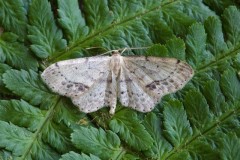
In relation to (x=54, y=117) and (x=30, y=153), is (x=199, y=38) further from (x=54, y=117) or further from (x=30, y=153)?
(x=30, y=153)

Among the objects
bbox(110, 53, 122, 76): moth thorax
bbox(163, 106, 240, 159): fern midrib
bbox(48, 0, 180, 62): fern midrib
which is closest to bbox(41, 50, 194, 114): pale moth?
bbox(110, 53, 122, 76): moth thorax

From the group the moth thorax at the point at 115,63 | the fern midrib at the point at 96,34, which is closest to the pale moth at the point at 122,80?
the moth thorax at the point at 115,63

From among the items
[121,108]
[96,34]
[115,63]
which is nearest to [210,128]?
[121,108]

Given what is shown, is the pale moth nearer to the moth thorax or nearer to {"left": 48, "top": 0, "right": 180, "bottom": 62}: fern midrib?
the moth thorax

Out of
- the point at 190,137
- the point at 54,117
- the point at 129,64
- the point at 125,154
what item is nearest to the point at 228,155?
the point at 190,137

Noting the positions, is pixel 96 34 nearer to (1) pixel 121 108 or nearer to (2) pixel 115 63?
(2) pixel 115 63

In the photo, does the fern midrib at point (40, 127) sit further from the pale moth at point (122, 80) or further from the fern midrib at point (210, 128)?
the fern midrib at point (210, 128)

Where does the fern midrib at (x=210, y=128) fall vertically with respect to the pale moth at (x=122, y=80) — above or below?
below
